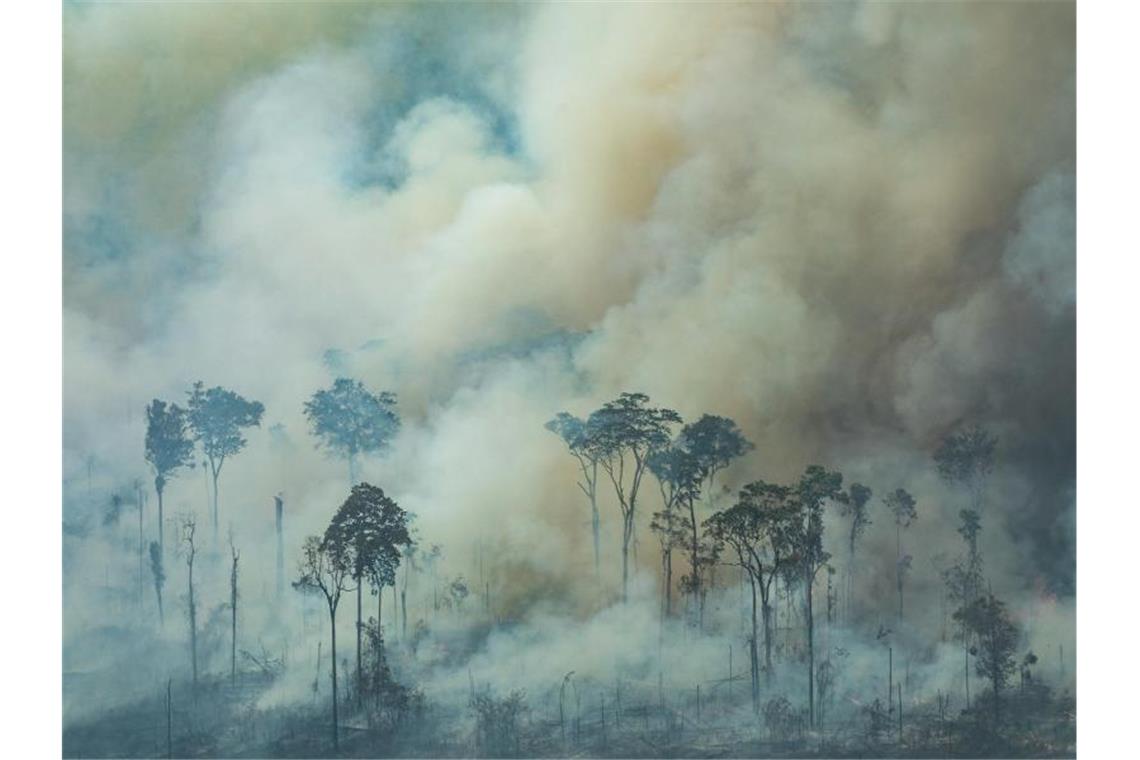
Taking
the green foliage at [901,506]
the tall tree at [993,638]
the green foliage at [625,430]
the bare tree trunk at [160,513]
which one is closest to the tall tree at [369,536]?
the bare tree trunk at [160,513]

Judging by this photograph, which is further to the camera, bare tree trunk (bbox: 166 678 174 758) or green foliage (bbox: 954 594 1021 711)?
green foliage (bbox: 954 594 1021 711)

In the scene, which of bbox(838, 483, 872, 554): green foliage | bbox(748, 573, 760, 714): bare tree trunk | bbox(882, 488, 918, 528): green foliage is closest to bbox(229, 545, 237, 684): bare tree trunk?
bbox(748, 573, 760, 714): bare tree trunk

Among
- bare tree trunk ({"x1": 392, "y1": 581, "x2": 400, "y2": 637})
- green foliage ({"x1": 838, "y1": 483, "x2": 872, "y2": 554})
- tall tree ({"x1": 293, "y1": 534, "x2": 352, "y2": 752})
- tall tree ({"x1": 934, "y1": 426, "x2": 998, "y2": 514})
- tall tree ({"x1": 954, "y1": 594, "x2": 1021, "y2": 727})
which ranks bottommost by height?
tall tree ({"x1": 954, "y1": 594, "x2": 1021, "y2": 727})

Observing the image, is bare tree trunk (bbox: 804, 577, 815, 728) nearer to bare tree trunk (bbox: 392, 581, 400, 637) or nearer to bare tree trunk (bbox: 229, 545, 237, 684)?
bare tree trunk (bbox: 392, 581, 400, 637)

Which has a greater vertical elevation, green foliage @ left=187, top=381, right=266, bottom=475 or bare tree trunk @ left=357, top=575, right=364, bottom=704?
green foliage @ left=187, top=381, right=266, bottom=475
